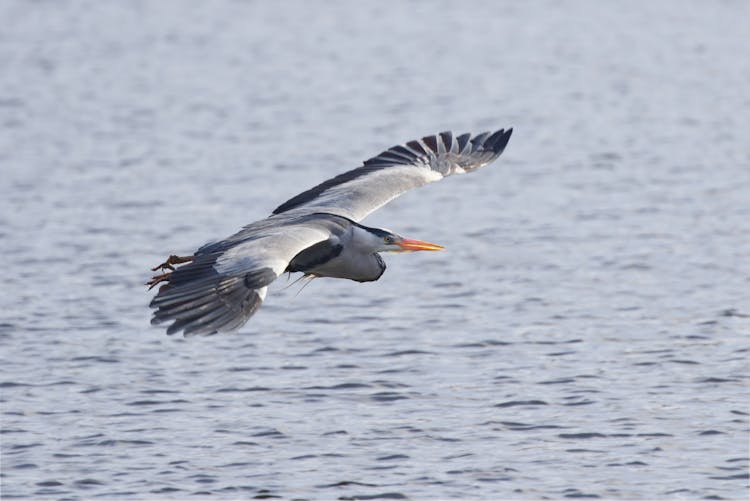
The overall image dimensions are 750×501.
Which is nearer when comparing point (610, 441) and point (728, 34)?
point (610, 441)

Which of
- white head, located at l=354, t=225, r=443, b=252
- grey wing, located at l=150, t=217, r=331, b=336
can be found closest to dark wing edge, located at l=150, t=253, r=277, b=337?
grey wing, located at l=150, t=217, r=331, b=336

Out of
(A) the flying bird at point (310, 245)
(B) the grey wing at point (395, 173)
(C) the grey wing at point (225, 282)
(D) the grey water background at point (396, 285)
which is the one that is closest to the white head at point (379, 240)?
(A) the flying bird at point (310, 245)

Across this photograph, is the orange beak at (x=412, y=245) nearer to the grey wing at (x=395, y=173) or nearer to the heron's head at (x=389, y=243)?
the heron's head at (x=389, y=243)

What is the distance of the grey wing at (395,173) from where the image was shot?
11.8 m

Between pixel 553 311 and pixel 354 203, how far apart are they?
3.08m

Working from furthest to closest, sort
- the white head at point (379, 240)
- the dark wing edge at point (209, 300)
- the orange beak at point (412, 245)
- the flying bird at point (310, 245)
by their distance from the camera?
the orange beak at point (412, 245) → the white head at point (379, 240) → the flying bird at point (310, 245) → the dark wing edge at point (209, 300)

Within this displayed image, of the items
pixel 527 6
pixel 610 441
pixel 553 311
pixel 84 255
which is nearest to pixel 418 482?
pixel 610 441

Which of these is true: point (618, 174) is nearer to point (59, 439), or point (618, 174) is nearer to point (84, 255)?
point (84, 255)

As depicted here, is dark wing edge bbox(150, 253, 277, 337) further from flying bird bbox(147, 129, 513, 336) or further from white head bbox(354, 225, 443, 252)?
white head bbox(354, 225, 443, 252)

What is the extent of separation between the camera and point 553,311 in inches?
556

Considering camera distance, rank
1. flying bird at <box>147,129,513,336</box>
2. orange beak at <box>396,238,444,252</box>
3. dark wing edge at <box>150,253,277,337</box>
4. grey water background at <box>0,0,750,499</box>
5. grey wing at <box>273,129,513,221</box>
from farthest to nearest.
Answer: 1. grey wing at <box>273,129,513,221</box>
2. orange beak at <box>396,238,444,252</box>
3. grey water background at <box>0,0,750,499</box>
4. flying bird at <box>147,129,513,336</box>
5. dark wing edge at <box>150,253,277,337</box>

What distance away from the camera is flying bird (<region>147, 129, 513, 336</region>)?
351 inches

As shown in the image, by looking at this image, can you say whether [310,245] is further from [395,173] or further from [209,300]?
[395,173]

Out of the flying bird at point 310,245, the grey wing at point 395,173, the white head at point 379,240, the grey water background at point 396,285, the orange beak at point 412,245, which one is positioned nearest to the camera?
the flying bird at point 310,245
